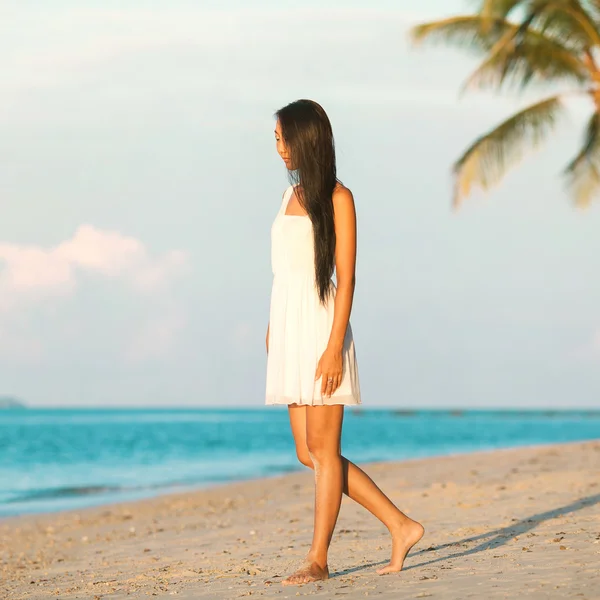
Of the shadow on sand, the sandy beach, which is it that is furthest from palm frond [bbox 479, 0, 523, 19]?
the shadow on sand

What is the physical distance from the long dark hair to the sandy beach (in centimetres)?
146

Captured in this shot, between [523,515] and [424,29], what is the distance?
42.0 ft

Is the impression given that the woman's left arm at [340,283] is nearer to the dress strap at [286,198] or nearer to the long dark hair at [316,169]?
the long dark hair at [316,169]

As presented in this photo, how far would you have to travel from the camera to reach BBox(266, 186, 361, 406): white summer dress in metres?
4.33

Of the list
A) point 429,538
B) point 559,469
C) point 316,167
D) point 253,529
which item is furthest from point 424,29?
point 316,167

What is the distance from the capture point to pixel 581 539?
18.0 ft

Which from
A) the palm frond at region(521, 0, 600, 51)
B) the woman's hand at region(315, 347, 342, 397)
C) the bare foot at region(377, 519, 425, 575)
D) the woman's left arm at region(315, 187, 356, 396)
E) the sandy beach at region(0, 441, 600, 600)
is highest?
the palm frond at region(521, 0, 600, 51)

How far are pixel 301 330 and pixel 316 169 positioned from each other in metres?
0.72

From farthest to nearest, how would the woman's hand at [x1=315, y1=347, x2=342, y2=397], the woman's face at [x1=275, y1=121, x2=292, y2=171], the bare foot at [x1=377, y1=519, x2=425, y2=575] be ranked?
the bare foot at [x1=377, y1=519, x2=425, y2=575], the woman's face at [x1=275, y1=121, x2=292, y2=171], the woman's hand at [x1=315, y1=347, x2=342, y2=397]

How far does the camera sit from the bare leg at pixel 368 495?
4492 millimetres

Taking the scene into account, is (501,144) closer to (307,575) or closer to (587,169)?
(587,169)

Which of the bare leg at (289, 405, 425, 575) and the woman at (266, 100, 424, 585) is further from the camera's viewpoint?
the bare leg at (289, 405, 425, 575)

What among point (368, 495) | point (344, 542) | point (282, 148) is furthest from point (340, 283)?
point (344, 542)

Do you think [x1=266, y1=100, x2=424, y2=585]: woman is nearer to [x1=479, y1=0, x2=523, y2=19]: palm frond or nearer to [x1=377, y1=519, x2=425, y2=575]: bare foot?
[x1=377, y1=519, x2=425, y2=575]: bare foot
